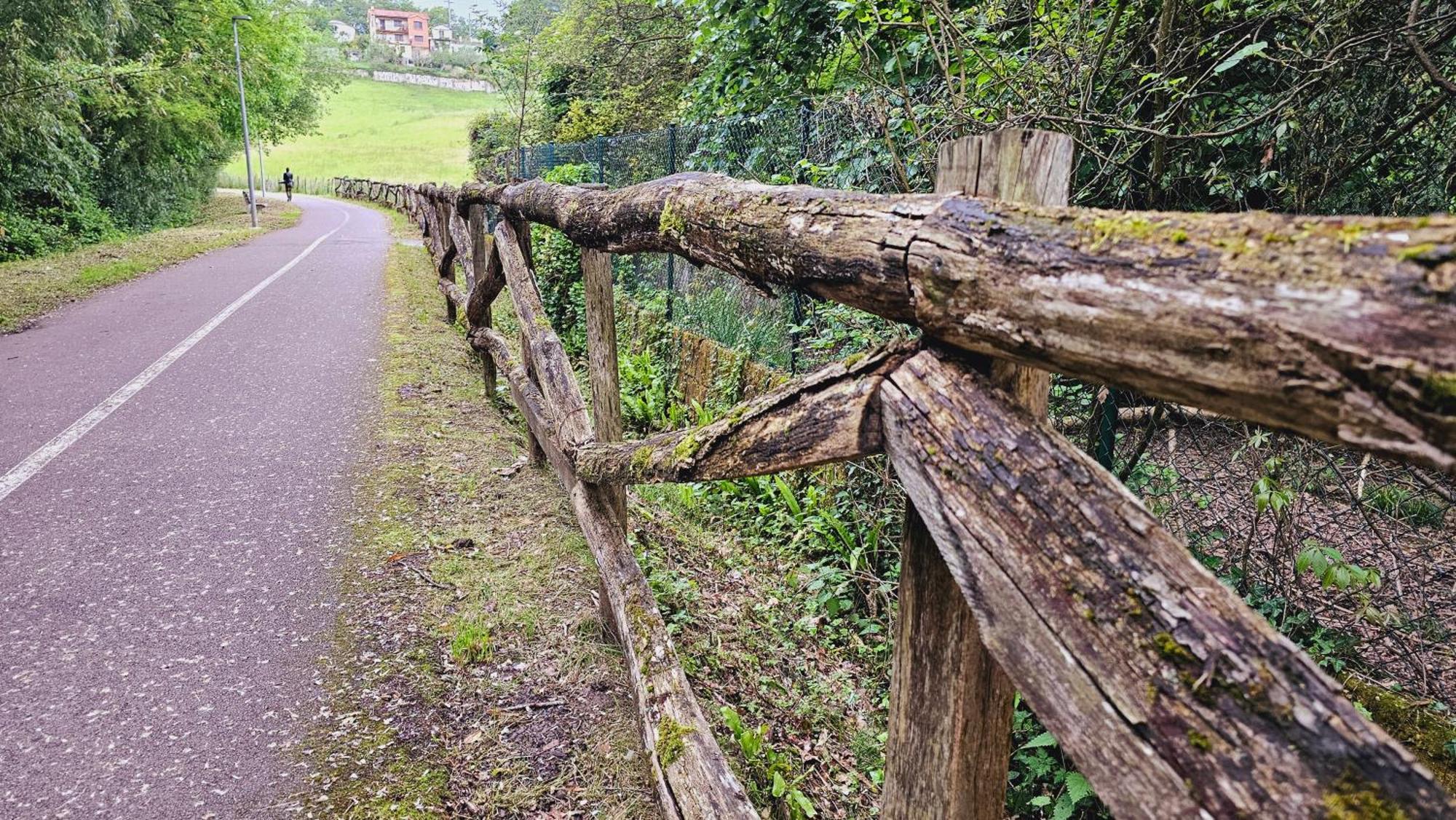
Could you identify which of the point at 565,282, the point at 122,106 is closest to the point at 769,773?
the point at 565,282

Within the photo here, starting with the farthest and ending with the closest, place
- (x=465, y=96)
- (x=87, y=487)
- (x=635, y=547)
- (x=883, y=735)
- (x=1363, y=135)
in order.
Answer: (x=465, y=96) < (x=87, y=487) < (x=635, y=547) < (x=883, y=735) < (x=1363, y=135)

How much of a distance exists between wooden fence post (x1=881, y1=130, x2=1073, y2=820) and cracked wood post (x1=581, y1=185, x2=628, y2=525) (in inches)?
80.2

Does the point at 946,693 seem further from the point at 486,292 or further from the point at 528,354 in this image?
the point at 486,292

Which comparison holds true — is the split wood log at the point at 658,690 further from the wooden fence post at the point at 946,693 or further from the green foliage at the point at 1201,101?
the green foliage at the point at 1201,101

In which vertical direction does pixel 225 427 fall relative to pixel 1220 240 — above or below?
below

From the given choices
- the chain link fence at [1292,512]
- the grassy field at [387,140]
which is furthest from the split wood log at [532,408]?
the grassy field at [387,140]

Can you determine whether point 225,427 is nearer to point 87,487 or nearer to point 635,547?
point 87,487

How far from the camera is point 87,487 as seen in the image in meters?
4.32

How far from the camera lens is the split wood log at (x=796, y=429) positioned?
1293mm

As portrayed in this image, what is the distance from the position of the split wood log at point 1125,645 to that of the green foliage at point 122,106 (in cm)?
1617

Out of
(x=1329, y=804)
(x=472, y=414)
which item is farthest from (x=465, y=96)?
(x=1329, y=804)

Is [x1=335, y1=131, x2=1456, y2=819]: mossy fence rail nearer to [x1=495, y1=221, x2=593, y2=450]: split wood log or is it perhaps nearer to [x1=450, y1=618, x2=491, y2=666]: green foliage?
[x1=450, y1=618, x2=491, y2=666]: green foliage

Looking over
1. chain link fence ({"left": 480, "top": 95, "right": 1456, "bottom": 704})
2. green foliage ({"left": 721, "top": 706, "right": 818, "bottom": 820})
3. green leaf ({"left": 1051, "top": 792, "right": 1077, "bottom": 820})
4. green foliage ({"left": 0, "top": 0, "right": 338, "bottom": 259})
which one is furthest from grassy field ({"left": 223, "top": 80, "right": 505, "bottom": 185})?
green leaf ({"left": 1051, "top": 792, "right": 1077, "bottom": 820})

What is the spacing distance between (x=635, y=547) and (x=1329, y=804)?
3472 mm
